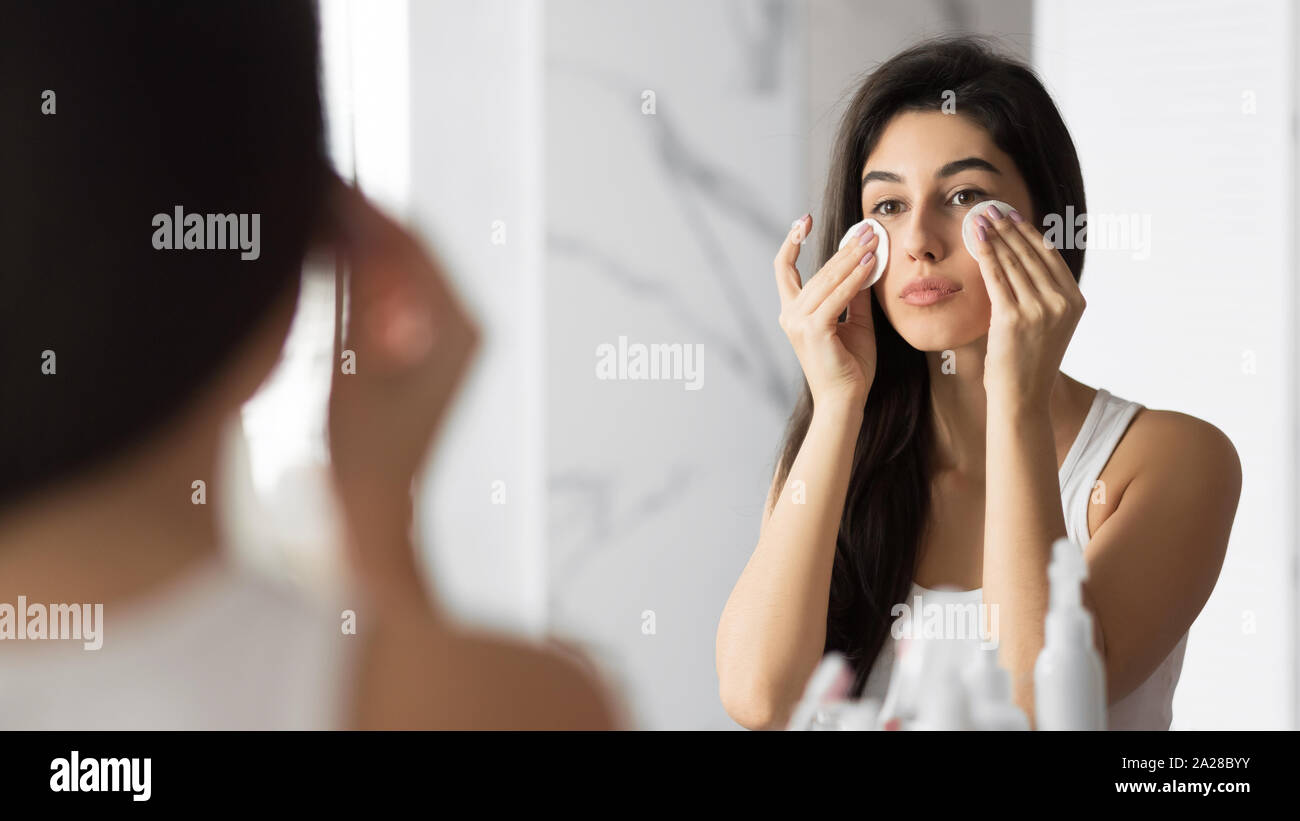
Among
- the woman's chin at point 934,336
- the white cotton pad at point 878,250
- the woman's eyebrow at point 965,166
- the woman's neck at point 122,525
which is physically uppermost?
the woman's eyebrow at point 965,166

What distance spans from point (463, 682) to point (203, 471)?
0.40 feet

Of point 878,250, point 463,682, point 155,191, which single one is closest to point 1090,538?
point 878,250

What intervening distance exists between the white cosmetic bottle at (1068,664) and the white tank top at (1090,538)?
0.18 m

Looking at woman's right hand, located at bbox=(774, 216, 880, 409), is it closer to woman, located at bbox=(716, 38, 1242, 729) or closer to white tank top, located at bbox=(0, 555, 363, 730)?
woman, located at bbox=(716, 38, 1242, 729)

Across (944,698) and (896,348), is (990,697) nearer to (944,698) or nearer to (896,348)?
(944,698)

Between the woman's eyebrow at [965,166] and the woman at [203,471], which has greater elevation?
the woman's eyebrow at [965,166]

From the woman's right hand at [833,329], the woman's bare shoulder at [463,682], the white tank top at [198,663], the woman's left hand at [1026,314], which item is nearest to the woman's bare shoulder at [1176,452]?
the woman's left hand at [1026,314]

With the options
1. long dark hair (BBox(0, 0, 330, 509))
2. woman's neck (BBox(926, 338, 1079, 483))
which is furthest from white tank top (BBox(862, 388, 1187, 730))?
long dark hair (BBox(0, 0, 330, 509))

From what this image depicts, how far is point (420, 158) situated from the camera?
1.04 m

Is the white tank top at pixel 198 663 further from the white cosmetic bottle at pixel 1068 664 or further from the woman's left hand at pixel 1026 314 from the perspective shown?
the woman's left hand at pixel 1026 314

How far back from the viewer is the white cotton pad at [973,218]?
2.65 feet

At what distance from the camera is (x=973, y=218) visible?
0.82 m

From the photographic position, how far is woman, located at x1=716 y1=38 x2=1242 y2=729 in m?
0.74
